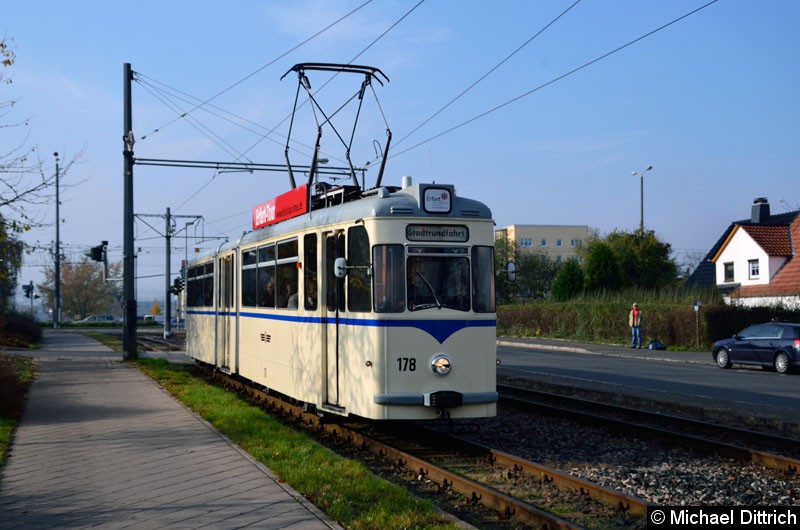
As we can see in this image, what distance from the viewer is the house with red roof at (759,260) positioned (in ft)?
131

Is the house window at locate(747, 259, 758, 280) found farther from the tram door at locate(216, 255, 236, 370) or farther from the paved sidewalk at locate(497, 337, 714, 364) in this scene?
the tram door at locate(216, 255, 236, 370)

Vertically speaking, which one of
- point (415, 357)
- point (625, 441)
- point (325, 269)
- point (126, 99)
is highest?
point (126, 99)

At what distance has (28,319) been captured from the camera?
43906mm

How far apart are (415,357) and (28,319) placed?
38.5 meters

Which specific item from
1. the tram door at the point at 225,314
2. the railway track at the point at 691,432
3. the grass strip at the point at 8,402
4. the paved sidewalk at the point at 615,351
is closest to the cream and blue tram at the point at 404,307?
the railway track at the point at 691,432

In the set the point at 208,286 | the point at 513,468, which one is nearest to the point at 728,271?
the point at 208,286

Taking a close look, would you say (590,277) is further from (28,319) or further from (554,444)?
(554,444)

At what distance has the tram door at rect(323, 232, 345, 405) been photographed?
1140 centimetres

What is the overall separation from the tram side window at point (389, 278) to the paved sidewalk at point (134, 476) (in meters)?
2.43

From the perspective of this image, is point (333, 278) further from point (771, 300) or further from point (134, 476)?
point (771, 300)

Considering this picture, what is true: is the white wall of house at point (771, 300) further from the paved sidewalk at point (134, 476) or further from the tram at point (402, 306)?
the paved sidewalk at point (134, 476)

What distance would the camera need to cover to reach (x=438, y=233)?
10.7 metres

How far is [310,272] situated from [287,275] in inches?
48.1

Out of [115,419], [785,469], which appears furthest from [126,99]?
[785,469]
